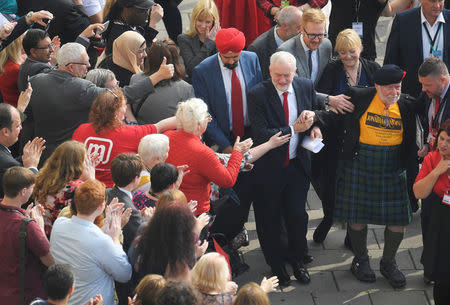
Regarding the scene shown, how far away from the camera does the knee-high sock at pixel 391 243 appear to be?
7.05m

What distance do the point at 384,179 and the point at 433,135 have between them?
0.60 meters

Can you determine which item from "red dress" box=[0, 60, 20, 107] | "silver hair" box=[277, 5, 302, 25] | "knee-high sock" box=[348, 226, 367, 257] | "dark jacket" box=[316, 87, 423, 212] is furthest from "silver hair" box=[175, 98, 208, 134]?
"red dress" box=[0, 60, 20, 107]

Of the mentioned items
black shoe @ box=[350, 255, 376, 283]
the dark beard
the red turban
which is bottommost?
black shoe @ box=[350, 255, 376, 283]

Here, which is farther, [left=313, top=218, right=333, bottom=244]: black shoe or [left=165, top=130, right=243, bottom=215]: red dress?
[left=313, top=218, right=333, bottom=244]: black shoe

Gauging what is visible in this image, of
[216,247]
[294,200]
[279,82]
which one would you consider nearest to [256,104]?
[279,82]

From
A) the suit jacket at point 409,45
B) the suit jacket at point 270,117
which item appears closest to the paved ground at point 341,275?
the suit jacket at point 270,117

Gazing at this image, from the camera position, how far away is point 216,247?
611 centimetres

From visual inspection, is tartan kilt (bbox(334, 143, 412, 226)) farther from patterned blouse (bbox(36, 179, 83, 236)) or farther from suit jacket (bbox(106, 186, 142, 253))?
patterned blouse (bbox(36, 179, 83, 236))

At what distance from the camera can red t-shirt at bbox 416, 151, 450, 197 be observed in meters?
6.14

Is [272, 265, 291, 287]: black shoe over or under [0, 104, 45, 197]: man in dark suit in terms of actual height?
under

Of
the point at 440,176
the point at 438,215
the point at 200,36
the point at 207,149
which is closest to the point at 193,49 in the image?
the point at 200,36

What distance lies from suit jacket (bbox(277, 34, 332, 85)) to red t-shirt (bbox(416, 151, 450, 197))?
1.62m

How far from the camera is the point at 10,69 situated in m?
7.55

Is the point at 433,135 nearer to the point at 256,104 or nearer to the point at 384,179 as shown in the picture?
the point at 384,179
